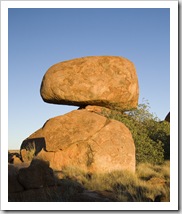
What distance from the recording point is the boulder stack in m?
10.1

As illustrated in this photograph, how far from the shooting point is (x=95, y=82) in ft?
45.5

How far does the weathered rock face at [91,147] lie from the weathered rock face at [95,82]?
327cm

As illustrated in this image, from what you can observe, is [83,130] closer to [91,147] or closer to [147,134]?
[91,147]

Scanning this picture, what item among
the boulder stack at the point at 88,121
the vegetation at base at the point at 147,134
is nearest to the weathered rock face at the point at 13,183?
the boulder stack at the point at 88,121

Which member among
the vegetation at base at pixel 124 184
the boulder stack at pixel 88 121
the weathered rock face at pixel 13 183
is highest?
the boulder stack at pixel 88 121

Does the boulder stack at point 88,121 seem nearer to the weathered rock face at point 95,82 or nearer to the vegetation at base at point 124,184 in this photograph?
the weathered rock face at point 95,82

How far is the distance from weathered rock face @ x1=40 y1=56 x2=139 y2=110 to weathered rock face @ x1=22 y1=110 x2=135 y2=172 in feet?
10.7

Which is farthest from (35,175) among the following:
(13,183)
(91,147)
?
(91,147)

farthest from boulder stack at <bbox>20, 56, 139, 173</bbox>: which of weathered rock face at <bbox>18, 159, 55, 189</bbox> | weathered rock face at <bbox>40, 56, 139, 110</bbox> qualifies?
weathered rock face at <bbox>18, 159, 55, 189</bbox>

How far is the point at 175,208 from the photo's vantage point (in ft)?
19.5

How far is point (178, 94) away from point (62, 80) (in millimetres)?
8265

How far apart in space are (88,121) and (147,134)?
13.8ft

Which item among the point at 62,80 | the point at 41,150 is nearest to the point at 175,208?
the point at 41,150

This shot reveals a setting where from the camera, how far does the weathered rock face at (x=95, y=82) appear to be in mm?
13938
